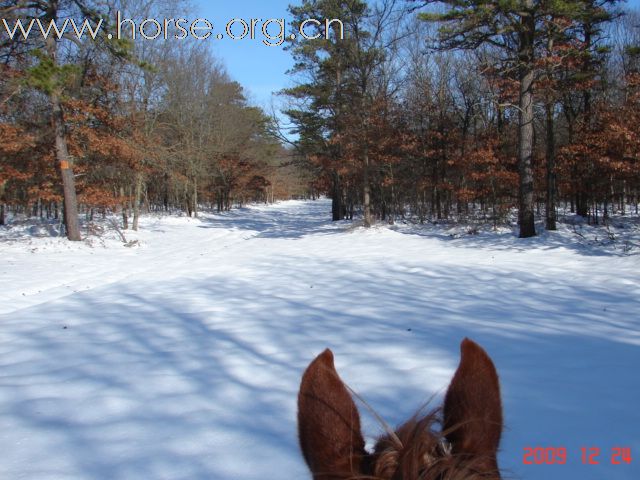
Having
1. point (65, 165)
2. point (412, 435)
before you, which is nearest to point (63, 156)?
point (65, 165)

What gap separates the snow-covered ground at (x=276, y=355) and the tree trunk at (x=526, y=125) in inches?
93.7

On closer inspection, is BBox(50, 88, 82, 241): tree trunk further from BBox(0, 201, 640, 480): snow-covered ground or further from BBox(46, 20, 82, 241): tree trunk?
BBox(0, 201, 640, 480): snow-covered ground

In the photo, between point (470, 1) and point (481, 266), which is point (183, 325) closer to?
point (481, 266)

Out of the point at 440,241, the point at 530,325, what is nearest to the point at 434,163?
the point at 440,241

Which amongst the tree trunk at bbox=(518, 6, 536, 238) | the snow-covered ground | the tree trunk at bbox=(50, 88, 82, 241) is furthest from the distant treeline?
the tree trunk at bbox=(50, 88, 82, 241)

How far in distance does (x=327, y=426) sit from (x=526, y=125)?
13.1 meters

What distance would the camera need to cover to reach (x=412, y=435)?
75 centimetres

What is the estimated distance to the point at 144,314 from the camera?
581 centimetres

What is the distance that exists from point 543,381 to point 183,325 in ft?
14.3

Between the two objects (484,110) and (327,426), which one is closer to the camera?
(327,426)

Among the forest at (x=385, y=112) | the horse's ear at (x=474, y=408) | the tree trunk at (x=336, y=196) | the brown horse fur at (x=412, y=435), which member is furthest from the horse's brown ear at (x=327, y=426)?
the tree trunk at (x=336, y=196)

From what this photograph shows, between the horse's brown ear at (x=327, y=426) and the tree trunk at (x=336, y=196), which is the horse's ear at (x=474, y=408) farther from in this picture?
the tree trunk at (x=336, y=196)
